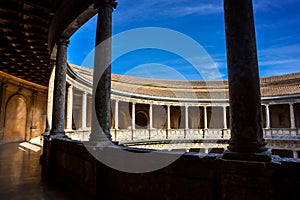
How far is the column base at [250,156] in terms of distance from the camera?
2.35 m

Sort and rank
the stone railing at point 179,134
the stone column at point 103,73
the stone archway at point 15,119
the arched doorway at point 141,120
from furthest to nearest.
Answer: the arched doorway at point 141,120 → the stone railing at point 179,134 → the stone archway at point 15,119 → the stone column at point 103,73

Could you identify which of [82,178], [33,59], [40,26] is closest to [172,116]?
[33,59]

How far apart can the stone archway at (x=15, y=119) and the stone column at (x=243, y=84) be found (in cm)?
1786

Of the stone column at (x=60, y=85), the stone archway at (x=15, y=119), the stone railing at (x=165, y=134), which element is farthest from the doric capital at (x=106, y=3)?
the stone archway at (x=15, y=119)

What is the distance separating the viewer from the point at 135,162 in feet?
11.4

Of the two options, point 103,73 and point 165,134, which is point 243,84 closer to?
point 103,73

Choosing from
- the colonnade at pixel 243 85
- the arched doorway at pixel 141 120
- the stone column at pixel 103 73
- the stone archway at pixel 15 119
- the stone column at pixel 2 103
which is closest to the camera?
the colonnade at pixel 243 85

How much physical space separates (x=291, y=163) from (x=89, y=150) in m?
3.28

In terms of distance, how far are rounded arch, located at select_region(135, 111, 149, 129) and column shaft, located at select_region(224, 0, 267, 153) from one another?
895 inches

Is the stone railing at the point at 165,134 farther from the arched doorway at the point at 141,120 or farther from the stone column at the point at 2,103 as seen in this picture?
the stone column at the point at 2,103

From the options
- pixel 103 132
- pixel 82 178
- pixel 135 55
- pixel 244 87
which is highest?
pixel 135 55

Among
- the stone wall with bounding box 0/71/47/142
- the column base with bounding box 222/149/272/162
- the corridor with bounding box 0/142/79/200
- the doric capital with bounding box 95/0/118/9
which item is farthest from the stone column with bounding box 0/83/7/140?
the column base with bounding box 222/149/272/162

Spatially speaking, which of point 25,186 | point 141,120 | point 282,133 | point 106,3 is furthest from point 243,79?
point 141,120

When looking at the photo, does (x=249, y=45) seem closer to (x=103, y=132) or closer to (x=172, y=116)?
(x=103, y=132)
